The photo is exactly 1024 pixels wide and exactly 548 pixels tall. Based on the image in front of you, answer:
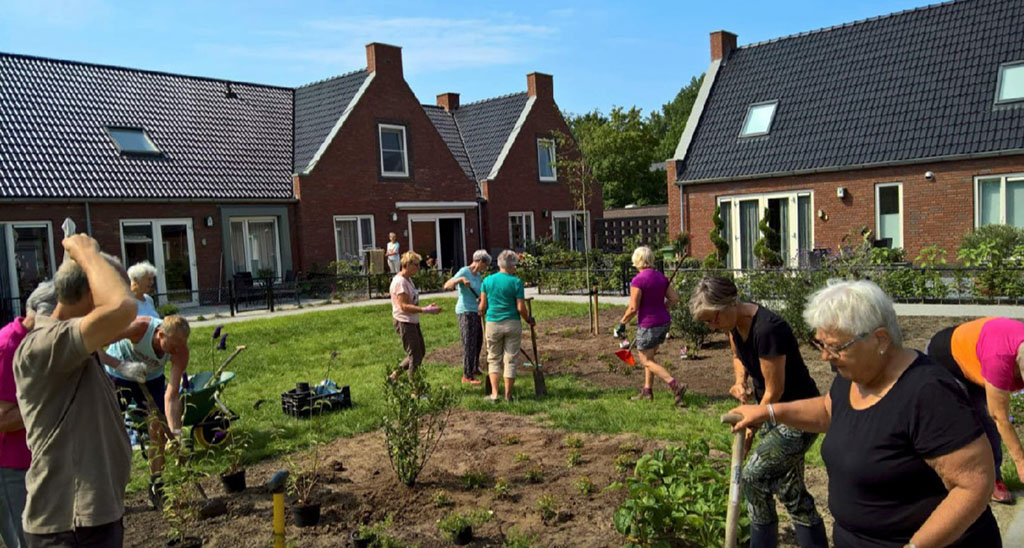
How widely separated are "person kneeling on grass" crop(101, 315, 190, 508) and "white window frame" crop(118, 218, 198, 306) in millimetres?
13403

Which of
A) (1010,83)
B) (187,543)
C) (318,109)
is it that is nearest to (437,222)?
(318,109)

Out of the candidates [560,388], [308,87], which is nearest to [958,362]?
[560,388]

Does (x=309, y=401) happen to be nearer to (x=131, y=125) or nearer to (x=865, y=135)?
(x=131, y=125)

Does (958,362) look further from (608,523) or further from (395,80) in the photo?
(395,80)

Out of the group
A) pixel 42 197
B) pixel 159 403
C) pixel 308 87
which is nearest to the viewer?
pixel 159 403

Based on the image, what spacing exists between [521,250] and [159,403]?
2261 centimetres

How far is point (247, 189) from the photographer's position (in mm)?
20625

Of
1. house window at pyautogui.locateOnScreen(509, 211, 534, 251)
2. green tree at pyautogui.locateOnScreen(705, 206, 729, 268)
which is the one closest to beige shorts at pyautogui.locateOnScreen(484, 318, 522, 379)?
green tree at pyautogui.locateOnScreen(705, 206, 729, 268)

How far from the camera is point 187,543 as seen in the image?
4309 mm

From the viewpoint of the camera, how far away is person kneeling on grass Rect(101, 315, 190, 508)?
4.95 meters

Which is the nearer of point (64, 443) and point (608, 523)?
point (64, 443)

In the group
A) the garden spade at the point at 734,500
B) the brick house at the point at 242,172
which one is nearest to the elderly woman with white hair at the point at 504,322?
the garden spade at the point at 734,500

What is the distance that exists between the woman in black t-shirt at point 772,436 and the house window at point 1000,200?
15.6 m

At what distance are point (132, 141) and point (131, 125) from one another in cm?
66
